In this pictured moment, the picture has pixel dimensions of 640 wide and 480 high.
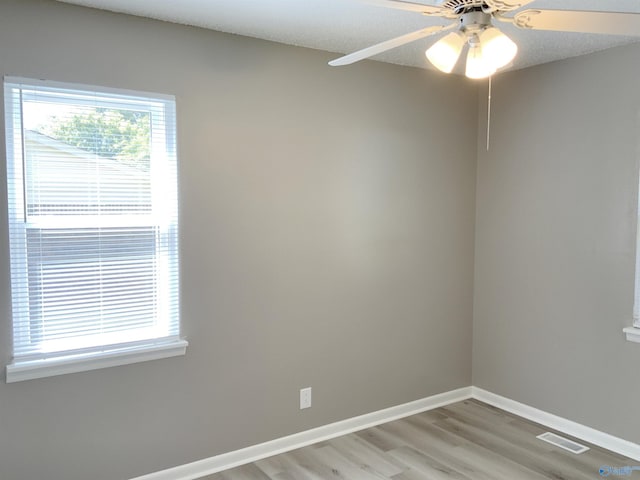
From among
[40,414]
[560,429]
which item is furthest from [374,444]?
[40,414]

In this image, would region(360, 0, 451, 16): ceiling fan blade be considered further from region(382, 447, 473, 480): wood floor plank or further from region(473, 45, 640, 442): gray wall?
region(382, 447, 473, 480): wood floor plank

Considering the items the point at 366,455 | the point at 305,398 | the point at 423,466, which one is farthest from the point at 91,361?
the point at 423,466

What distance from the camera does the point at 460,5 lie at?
58.8 inches

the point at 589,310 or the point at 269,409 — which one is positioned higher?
the point at 589,310

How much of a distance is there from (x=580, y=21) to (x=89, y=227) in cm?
218

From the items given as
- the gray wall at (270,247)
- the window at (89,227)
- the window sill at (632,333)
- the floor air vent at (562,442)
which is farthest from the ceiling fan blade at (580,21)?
the floor air vent at (562,442)

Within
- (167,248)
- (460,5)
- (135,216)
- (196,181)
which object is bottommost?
(167,248)

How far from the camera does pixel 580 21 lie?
1519 millimetres

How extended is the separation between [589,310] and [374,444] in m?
1.58

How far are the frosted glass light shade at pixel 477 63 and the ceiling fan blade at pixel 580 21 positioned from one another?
0.46 feet

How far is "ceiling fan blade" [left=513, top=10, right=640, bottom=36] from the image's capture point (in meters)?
1.45

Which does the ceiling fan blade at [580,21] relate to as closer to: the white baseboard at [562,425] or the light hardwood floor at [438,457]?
the light hardwood floor at [438,457]

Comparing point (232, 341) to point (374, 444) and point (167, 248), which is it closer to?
point (167, 248)

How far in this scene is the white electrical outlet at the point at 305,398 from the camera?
3.13 meters
